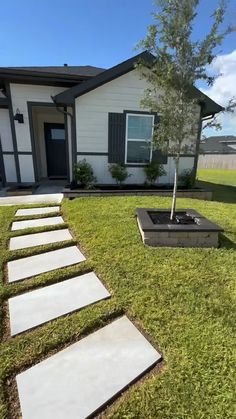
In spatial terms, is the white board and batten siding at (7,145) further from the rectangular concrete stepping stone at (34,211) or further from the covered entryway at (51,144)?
the rectangular concrete stepping stone at (34,211)

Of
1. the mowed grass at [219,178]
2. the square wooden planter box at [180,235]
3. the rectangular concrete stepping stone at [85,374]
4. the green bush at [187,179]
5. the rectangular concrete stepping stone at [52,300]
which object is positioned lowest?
the mowed grass at [219,178]

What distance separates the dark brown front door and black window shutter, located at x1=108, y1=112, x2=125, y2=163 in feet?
10.0

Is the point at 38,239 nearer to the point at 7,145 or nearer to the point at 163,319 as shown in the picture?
the point at 163,319

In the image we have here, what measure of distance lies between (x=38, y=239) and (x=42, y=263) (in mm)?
796

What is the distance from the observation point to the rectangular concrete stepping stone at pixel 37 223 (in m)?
4.35

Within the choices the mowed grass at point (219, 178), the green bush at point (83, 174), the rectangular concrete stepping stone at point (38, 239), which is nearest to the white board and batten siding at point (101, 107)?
the green bush at point (83, 174)

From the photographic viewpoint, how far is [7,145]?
313 inches

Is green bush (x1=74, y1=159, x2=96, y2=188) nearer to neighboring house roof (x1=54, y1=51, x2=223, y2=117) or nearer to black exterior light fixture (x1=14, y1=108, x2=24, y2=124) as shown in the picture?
neighboring house roof (x1=54, y1=51, x2=223, y2=117)

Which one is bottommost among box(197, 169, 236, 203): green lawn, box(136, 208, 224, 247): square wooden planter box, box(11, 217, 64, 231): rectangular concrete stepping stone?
box(197, 169, 236, 203): green lawn

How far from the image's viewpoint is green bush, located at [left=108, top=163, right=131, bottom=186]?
23.7ft

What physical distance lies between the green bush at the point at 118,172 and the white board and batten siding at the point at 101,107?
40 cm

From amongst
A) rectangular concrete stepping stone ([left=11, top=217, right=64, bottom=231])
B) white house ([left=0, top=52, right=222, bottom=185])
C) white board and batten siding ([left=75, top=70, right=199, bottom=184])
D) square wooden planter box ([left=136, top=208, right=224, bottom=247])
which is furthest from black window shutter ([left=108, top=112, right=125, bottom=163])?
square wooden planter box ([left=136, top=208, right=224, bottom=247])

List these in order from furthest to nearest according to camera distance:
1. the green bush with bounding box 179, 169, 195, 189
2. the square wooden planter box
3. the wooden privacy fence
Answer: the wooden privacy fence < the green bush with bounding box 179, 169, 195, 189 < the square wooden planter box

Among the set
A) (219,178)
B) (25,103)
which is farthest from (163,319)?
(219,178)
